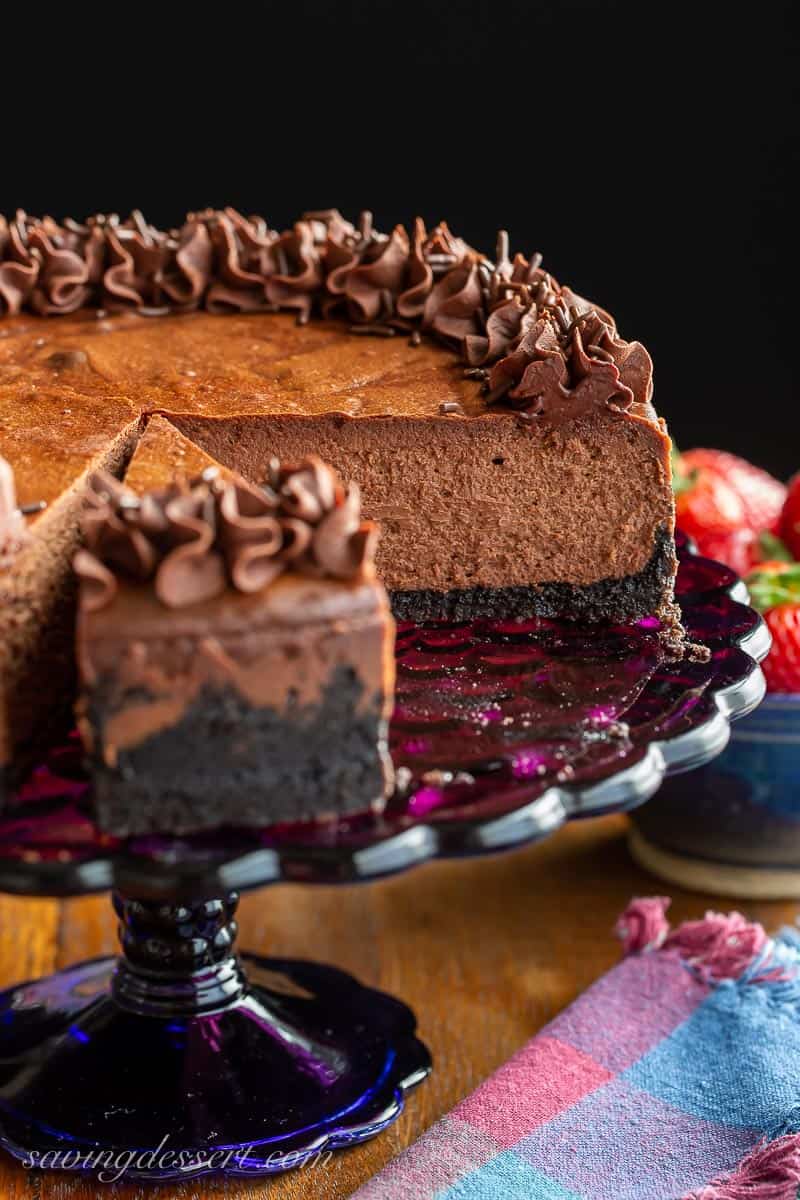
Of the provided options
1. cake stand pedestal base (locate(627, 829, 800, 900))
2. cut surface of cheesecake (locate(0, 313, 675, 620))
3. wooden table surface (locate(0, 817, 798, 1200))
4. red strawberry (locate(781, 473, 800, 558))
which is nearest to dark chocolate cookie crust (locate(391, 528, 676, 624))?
cut surface of cheesecake (locate(0, 313, 675, 620))

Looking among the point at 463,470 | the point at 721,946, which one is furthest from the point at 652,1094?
the point at 463,470

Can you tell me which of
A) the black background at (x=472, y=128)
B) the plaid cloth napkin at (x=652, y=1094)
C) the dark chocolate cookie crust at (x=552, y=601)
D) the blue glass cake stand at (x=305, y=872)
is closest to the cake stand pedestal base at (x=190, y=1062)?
the blue glass cake stand at (x=305, y=872)

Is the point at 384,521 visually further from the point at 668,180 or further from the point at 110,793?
the point at 668,180

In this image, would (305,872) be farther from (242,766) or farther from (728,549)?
(728,549)

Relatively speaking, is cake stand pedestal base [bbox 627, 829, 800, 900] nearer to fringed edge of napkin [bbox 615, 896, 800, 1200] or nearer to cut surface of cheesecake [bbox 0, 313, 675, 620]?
fringed edge of napkin [bbox 615, 896, 800, 1200]

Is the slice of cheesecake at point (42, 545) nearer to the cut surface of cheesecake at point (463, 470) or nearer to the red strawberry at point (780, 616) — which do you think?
the cut surface of cheesecake at point (463, 470)
